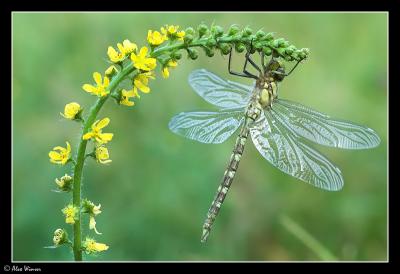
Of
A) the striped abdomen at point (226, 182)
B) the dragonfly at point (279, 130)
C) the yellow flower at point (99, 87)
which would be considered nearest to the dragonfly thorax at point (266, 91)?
the dragonfly at point (279, 130)

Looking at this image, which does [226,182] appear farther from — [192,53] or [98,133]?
[98,133]

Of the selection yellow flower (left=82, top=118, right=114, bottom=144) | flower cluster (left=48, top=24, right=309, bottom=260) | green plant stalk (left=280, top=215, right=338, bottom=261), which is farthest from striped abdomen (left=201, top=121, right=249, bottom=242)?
yellow flower (left=82, top=118, right=114, bottom=144)

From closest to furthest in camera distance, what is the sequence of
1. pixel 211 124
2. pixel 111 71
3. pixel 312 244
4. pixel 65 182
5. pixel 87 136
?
pixel 87 136 < pixel 65 182 < pixel 111 71 < pixel 312 244 < pixel 211 124

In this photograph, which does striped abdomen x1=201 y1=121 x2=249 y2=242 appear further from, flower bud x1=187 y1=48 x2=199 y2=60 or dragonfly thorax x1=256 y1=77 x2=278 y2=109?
flower bud x1=187 y1=48 x2=199 y2=60

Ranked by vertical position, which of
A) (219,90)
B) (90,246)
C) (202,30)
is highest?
(202,30)

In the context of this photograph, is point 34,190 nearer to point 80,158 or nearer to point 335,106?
point 80,158

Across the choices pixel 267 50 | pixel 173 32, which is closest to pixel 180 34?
pixel 173 32
